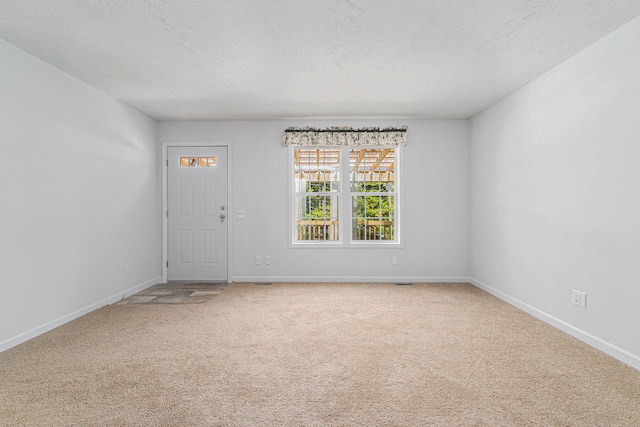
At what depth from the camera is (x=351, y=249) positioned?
4.89m

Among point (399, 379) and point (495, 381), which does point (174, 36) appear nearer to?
point (399, 379)

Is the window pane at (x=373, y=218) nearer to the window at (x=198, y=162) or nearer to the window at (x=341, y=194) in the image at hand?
the window at (x=341, y=194)

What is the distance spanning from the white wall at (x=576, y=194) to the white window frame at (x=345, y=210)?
4.20 feet

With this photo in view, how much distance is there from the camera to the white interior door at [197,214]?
4.89m

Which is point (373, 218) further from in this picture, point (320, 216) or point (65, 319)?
point (65, 319)

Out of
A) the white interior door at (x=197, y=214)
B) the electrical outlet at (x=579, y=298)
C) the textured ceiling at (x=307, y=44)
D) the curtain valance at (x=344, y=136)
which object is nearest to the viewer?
the textured ceiling at (x=307, y=44)

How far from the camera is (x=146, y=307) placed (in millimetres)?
3676

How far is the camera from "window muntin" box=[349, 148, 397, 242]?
5.00 m

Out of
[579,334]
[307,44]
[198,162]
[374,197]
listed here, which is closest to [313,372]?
[579,334]

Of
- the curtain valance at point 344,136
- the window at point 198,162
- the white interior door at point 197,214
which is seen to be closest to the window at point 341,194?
the curtain valance at point 344,136

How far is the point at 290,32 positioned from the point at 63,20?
1591 millimetres

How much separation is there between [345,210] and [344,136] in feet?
3.61

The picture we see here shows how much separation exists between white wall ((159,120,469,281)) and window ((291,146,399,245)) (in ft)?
0.70

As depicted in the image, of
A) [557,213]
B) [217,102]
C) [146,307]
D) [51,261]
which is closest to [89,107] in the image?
[217,102]
